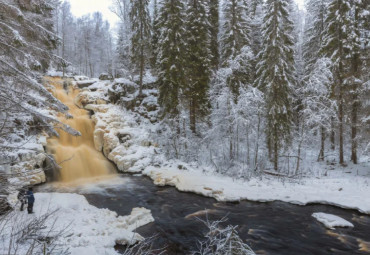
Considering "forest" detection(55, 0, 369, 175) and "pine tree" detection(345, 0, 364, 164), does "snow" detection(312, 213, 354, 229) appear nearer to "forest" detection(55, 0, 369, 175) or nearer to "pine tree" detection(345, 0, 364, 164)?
"forest" detection(55, 0, 369, 175)

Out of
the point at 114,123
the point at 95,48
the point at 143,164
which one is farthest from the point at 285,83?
the point at 95,48

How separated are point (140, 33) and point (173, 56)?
291 inches

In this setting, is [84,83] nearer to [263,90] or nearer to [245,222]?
[263,90]

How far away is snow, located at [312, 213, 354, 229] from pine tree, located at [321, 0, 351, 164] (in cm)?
1058

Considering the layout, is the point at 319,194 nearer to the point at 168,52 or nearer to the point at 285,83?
the point at 285,83

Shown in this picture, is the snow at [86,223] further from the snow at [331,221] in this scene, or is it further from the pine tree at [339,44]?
the pine tree at [339,44]

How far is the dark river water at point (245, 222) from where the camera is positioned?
809 cm

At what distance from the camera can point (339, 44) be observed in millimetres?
18797

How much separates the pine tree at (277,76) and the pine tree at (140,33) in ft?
42.5

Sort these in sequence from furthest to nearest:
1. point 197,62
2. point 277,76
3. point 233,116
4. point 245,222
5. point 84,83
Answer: point 84,83
point 197,62
point 277,76
point 233,116
point 245,222

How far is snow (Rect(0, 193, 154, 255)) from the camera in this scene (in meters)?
7.27

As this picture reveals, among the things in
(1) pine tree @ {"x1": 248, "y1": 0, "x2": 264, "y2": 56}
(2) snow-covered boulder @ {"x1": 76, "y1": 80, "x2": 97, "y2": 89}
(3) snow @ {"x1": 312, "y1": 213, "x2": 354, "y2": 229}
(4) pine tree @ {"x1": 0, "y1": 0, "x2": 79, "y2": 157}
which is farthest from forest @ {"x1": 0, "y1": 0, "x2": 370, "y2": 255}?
(4) pine tree @ {"x1": 0, "y1": 0, "x2": 79, "y2": 157}

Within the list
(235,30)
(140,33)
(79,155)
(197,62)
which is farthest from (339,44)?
(79,155)

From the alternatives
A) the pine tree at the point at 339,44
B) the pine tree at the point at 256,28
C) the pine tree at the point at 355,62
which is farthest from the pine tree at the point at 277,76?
the pine tree at the point at 256,28
